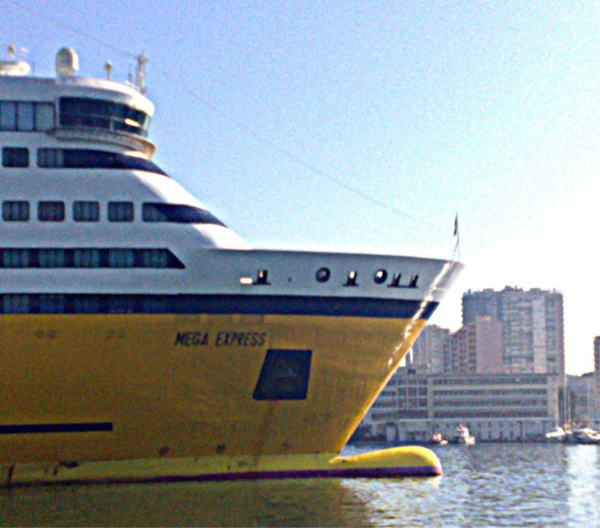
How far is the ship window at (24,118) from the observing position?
3416cm

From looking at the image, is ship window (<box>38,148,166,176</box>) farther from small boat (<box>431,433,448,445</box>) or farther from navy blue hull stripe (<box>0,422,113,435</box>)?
small boat (<box>431,433,448,445</box>)

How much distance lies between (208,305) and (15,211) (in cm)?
806

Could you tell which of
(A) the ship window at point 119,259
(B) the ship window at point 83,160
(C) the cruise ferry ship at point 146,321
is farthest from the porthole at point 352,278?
(B) the ship window at point 83,160

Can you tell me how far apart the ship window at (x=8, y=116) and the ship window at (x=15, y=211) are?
320cm

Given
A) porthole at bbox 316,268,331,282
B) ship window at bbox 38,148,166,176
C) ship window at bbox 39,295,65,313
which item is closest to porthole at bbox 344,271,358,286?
porthole at bbox 316,268,331,282

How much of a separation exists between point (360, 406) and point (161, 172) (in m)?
12.5

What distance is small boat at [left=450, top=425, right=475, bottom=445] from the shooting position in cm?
13238

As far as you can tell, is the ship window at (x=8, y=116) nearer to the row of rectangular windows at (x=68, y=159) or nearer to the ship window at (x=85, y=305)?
the row of rectangular windows at (x=68, y=159)

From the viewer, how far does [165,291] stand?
32.6m

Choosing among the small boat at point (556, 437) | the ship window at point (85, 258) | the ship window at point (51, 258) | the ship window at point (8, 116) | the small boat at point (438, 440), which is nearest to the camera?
the ship window at point (51, 258)

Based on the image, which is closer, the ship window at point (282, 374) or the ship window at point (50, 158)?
the ship window at point (282, 374)

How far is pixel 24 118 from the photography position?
34.2 meters

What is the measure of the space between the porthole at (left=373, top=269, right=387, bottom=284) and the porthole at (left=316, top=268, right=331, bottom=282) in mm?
1980

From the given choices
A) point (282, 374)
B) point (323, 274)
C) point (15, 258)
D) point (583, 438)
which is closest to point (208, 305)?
point (282, 374)
